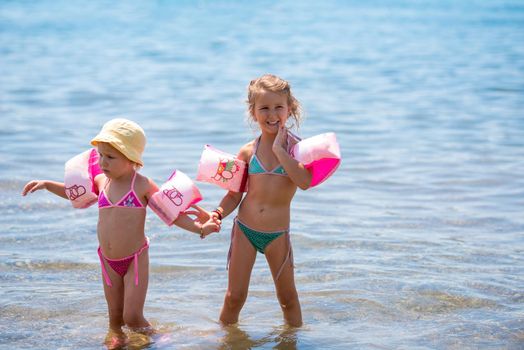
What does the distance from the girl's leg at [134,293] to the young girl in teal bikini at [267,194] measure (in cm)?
50

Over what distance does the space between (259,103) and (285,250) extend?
0.90 meters

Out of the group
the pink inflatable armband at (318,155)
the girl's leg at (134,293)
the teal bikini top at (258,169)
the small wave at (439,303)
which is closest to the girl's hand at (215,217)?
the teal bikini top at (258,169)

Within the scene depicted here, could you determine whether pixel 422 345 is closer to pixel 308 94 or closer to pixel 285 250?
pixel 285 250

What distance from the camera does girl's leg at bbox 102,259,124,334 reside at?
5.27 meters

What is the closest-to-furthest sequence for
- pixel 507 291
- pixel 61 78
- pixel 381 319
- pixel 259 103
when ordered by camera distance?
pixel 259 103 → pixel 381 319 → pixel 507 291 → pixel 61 78

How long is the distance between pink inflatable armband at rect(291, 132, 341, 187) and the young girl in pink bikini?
2.12 ft

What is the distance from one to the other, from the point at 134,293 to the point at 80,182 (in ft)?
2.51

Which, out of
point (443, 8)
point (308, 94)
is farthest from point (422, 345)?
point (443, 8)

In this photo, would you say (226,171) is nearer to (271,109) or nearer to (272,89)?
(271,109)

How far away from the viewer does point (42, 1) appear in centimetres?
5009

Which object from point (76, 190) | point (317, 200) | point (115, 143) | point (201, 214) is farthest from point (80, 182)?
point (317, 200)

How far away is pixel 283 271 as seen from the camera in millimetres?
5477

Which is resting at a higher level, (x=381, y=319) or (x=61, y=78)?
(x=61, y=78)

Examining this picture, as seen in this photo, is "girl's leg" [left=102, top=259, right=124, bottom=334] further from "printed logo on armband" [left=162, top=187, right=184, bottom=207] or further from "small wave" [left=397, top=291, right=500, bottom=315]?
"small wave" [left=397, top=291, right=500, bottom=315]
